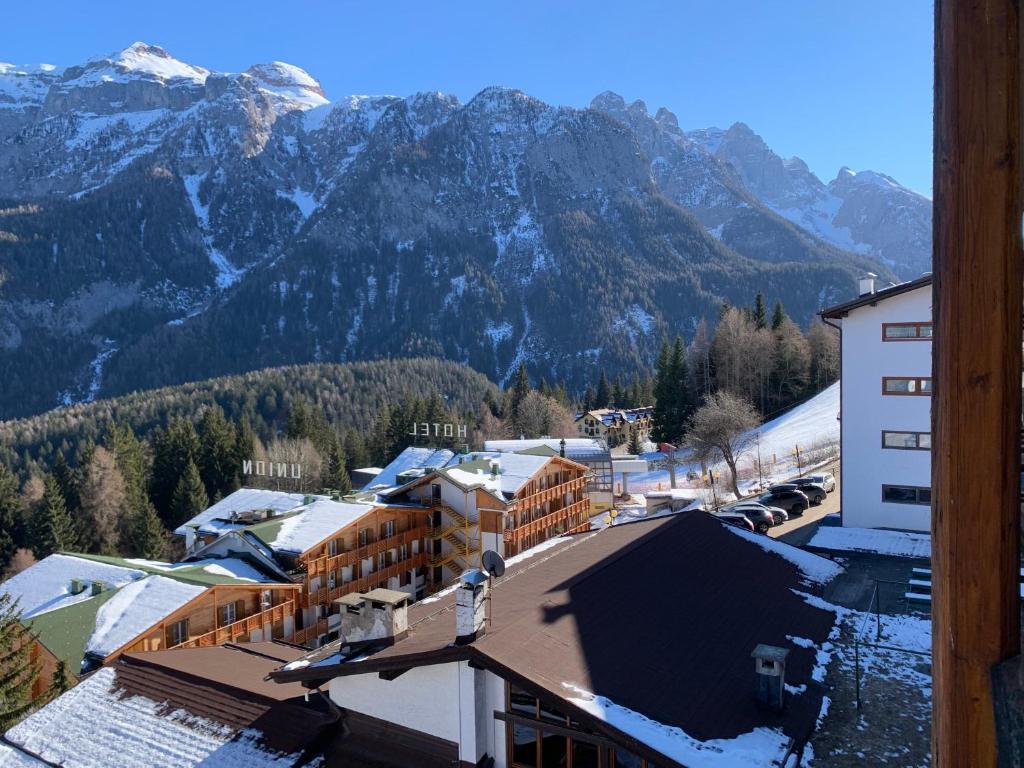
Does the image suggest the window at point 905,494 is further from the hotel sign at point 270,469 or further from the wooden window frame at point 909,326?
the hotel sign at point 270,469

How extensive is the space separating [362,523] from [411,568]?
4.90 metres

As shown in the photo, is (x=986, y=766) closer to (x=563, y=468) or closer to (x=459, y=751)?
(x=459, y=751)

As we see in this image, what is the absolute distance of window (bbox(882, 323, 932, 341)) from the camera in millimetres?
23016

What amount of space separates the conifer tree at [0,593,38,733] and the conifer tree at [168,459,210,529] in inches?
1414

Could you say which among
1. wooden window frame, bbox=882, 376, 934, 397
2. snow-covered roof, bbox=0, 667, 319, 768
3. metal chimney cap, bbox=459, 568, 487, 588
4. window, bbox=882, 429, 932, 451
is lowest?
snow-covered roof, bbox=0, 667, 319, 768

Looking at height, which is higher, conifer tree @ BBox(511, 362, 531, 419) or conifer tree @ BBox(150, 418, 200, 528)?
conifer tree @ BBox(511, 362, 531, 419)

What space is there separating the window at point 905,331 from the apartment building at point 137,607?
83.1 ft

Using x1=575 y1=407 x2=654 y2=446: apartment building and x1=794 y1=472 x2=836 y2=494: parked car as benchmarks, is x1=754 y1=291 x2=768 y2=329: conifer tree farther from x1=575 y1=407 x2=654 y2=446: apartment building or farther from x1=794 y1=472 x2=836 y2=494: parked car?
x1=794 y1=472 x2=836 y2=494: parked car

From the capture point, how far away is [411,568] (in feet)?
125

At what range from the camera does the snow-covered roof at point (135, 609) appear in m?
23.1

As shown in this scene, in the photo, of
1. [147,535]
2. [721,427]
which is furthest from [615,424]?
[147,535]

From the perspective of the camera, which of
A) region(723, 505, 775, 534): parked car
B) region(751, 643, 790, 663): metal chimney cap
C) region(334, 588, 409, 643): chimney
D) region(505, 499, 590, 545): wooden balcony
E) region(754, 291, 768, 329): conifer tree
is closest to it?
region(751, 643, 790, 663): metal chimney cap

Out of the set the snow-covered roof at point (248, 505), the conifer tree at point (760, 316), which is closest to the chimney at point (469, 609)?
the snow-covered roof at point (248, 505)

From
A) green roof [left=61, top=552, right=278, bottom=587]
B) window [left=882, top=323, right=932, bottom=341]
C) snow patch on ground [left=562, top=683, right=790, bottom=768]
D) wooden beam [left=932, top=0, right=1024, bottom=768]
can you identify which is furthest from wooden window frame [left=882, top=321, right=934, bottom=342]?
green roof [left=61, top=552, right=278, bottom=587]
